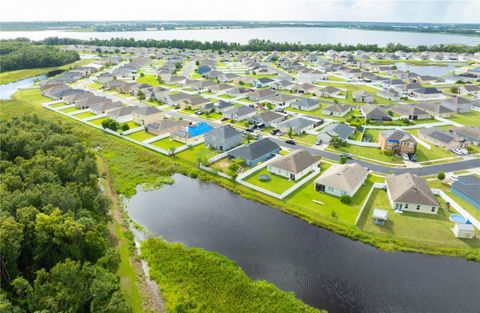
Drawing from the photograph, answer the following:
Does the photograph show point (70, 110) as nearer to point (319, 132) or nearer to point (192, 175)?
point (192, 175)

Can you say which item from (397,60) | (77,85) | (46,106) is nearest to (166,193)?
(46,106)

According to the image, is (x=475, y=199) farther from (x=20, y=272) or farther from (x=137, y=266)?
(x=20, y=272)

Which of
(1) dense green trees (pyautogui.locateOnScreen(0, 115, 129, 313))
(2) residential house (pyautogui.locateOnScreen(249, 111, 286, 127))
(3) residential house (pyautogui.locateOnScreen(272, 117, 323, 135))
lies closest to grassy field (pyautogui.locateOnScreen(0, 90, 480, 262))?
(1) dense green trees (pyautogui.locateOnScreen(0, 115, 129, 313))

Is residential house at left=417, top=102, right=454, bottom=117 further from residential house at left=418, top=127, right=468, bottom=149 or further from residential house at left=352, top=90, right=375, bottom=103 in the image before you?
residential house at left=418, top=127, right=468, bottom=149

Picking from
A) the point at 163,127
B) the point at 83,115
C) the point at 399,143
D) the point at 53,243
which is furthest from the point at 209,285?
the point at 83,115

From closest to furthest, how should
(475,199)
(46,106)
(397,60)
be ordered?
1. (475,199)
2. (46,106)
3. (397,60)

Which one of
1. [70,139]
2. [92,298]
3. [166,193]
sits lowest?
[166,193]
